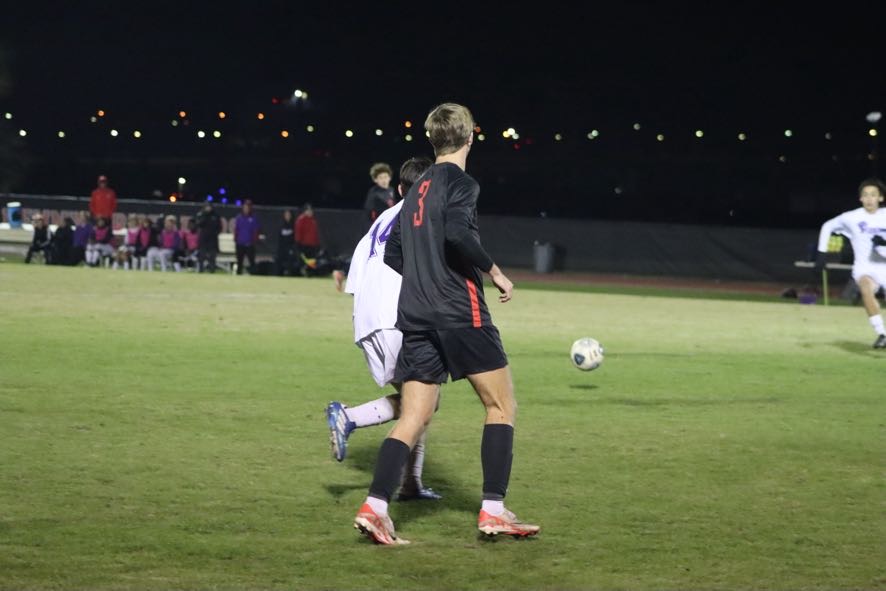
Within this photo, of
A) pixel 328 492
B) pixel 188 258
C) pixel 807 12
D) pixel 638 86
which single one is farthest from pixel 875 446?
pixel 638 86

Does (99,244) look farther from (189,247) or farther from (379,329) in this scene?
(379,329)

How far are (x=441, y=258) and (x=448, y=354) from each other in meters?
0.45

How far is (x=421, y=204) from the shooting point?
6121 millimetres

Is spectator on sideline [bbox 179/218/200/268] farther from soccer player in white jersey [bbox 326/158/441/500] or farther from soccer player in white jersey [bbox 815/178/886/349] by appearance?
soccer player in white jersey [bbox 326/158/441/500]

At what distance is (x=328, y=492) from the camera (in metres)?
7.30

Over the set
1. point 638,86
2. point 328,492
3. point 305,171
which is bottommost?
point 328,492

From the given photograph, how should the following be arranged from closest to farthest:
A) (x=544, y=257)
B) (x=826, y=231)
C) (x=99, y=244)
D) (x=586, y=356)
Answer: (x=586, y=356) → (x=826, y=231) → (x=99, y=244) → (x=544, y=257)

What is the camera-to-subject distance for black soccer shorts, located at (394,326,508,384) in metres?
→ 6.06

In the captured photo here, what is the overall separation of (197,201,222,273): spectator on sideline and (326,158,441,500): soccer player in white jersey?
84.5 ft

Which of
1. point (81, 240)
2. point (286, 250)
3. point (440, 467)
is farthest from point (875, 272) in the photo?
point (81, 240)

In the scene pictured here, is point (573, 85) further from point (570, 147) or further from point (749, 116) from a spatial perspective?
point (749, 116)

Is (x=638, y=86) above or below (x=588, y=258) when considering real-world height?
above

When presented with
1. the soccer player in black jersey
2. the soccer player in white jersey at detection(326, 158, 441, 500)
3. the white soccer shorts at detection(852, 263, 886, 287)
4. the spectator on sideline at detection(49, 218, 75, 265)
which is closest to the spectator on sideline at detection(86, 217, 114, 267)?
the spectator on sideline at detection(49, 218, 75, 265)

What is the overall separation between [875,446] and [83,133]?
66.5 metres
